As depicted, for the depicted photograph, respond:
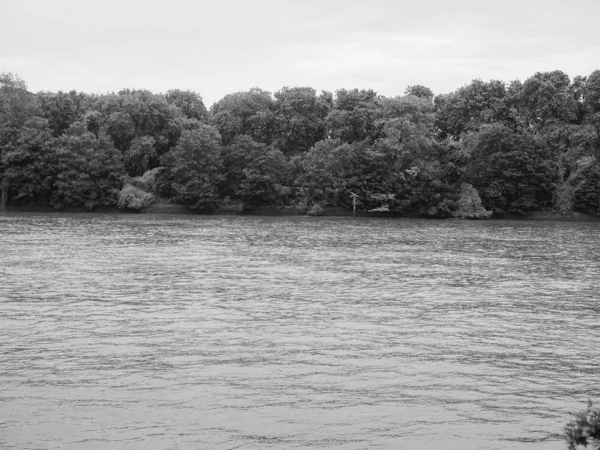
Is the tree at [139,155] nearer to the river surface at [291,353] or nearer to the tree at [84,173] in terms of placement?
the tree at [84,173]

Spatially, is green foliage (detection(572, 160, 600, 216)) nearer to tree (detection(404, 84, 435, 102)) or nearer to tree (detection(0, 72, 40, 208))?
tree (detection(404, 84, 435, 102))

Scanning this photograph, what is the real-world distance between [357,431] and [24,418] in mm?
6197

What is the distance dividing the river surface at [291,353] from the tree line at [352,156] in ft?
192

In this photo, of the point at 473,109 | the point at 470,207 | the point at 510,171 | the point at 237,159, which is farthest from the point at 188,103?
the point at 510,171

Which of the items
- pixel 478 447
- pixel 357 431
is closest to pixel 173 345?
pixel 357 431

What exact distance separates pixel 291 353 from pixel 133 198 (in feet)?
273

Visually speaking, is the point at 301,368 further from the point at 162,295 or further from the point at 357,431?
the point at 162,295

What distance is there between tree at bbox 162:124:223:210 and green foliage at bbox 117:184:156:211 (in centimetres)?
408

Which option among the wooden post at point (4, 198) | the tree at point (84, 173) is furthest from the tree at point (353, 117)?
the wooden post at point (4, 198)

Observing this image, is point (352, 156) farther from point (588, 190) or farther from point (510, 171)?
point (588, 190)

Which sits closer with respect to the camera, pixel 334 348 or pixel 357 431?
pixel 357 431

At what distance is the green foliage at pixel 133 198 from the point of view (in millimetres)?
99069

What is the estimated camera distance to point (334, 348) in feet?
65.8

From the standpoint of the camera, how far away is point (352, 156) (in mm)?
101438
